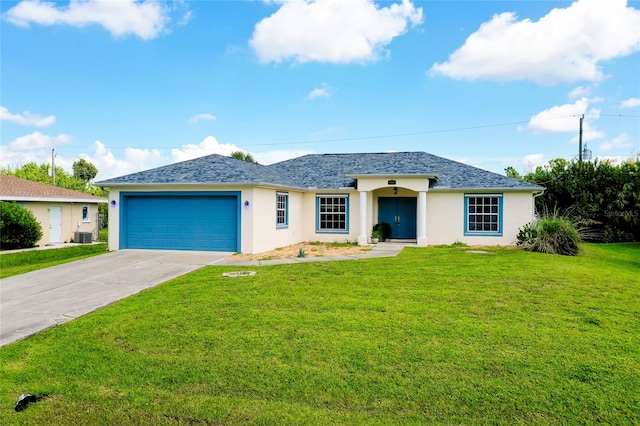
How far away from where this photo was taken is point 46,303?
8320 mm

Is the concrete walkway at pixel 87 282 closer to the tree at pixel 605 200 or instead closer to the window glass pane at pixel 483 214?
the window glass pane at pixel 483 214

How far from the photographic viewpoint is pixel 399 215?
779 inches

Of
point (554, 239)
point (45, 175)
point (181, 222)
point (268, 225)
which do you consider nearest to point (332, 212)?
point (268, 225)

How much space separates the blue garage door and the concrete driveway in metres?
0.59

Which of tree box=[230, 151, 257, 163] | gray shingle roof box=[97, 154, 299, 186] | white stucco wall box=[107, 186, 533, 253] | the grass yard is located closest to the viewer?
the grass yard

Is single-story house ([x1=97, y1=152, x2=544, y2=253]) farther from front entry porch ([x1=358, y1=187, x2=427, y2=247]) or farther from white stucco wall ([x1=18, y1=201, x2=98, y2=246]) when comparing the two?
white stucco wall ([x1=18, y1=201, x2=98, y2=246])

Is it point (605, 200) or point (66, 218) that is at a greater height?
point (605, 200)

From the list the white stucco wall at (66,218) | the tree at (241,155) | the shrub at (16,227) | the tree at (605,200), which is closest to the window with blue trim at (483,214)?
the tree at (605,200)

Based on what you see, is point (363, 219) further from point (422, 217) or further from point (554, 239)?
point (554, 239)

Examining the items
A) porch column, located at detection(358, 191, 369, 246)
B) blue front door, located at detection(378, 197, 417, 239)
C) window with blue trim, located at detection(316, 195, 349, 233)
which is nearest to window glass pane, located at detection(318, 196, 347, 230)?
window with blue trim, located at detection(316, 195, 349, 233)

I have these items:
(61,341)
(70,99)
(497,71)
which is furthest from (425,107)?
(61,341)

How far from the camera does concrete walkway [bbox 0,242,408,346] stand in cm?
733

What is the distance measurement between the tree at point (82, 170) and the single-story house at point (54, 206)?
93.2 ft

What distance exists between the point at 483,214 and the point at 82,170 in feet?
163
